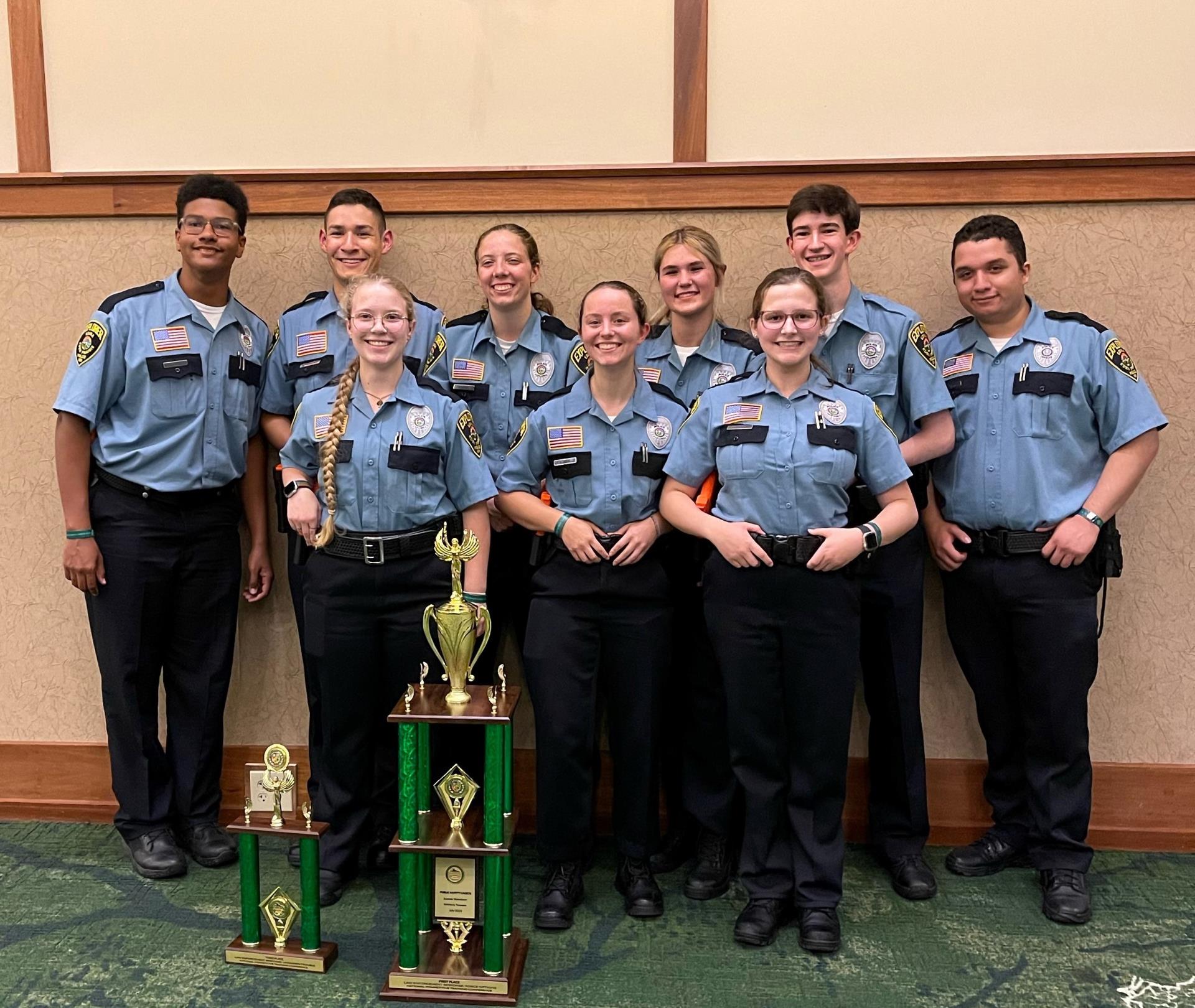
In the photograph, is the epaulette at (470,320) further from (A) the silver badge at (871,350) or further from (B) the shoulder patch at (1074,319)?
(B) the shoulder patch at (1074,319)

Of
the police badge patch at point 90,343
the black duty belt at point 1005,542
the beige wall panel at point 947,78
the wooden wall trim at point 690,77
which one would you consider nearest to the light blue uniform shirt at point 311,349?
the police badge patch at point 90,343

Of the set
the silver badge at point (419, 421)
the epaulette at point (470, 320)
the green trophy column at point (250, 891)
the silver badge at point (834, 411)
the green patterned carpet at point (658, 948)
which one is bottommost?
the green patterned carpet at point (658, 948)

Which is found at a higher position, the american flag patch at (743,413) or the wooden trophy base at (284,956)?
the american flag patch at (743,413)

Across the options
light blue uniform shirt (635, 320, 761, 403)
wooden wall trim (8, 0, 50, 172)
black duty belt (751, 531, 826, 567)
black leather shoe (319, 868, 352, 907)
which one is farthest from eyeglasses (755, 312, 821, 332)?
wooden wall trim (8, 0, 50, 172)

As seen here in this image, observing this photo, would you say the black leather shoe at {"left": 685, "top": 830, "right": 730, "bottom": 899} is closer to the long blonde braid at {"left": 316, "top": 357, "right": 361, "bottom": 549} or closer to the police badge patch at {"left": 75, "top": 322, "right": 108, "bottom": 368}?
the long blonde braid at {"left": 316, "top": 357, "right": 361, "bottom": 549}

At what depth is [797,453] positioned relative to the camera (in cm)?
239

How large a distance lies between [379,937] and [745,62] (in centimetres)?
280

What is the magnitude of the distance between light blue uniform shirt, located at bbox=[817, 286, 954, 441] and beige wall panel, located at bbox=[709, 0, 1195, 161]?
0.65 metres

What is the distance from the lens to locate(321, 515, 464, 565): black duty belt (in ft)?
8.43

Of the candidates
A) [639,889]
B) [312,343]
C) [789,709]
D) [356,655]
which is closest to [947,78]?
[789,709]

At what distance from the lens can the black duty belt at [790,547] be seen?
237cm

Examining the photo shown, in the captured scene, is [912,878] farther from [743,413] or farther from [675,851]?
[743,413]

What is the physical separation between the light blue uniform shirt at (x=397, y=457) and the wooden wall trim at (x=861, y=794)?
3.56 feet

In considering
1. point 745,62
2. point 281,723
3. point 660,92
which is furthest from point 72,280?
point 745,62
